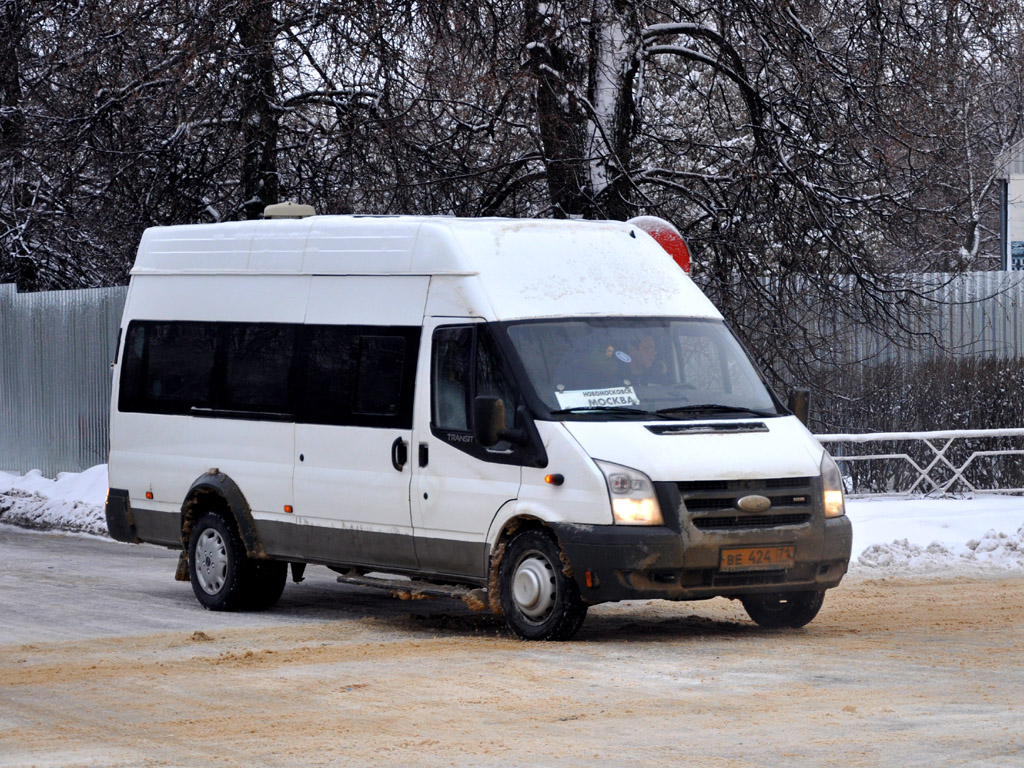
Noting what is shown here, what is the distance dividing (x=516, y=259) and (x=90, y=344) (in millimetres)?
13424

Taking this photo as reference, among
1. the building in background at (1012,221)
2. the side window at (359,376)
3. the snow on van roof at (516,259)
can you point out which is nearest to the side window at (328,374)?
the side window at (359,376)

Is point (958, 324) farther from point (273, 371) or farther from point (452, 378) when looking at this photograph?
point (452, 378)

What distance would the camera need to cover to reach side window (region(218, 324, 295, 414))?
1154 centimetres

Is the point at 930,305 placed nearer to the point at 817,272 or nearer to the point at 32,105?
the point at 817,272

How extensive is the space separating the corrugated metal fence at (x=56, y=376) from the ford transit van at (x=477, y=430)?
33.7 ft

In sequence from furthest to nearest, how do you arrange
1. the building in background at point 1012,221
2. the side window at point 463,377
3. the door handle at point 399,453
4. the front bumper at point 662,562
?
the building in background at point 1012,221 < the door handle at point 399,453 < the side window at point 463,377 < the front bumper at point 662,562

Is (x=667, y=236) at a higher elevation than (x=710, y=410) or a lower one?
higher

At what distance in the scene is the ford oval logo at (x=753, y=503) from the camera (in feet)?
31.9

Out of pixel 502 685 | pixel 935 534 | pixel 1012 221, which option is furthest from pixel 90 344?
pixel 502 685

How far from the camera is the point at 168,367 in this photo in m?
12.6

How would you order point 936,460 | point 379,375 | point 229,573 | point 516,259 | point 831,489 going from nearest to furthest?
point 831,489
point 516,259
point 379,375
point 229,573
point 936,460

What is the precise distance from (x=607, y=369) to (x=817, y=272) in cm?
870

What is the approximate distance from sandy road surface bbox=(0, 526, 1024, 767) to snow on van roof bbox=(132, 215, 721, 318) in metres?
2.04

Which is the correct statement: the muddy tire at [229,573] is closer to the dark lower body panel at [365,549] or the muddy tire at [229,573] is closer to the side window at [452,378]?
the dark lower body panel at [365,549]
